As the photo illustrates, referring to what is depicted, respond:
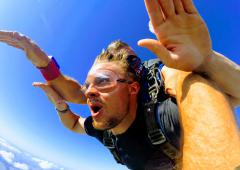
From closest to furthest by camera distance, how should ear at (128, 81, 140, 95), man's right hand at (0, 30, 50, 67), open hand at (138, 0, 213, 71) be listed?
open hand at (138, 0, 213, 71) → ear at (128, 81, 140, 95) → man's right hand at (0, 30, 50, 67)

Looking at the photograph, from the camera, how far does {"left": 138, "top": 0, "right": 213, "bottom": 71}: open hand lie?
1.45 metres

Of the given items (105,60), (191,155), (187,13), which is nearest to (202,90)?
(191,155)

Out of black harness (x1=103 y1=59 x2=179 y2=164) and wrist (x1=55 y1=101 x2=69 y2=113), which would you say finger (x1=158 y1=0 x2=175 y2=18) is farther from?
wrist (x1=55 y1=101 x2=69 y2=113)

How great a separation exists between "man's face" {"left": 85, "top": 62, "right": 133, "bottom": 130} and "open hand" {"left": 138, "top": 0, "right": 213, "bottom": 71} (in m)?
1.04

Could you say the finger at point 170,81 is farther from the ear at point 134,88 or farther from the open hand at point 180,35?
the ear at point 134,88

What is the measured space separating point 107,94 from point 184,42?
1165mm

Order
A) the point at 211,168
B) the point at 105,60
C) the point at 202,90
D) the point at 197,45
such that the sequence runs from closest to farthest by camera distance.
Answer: the point at 211,168
the point at 202,90
the point at 197,45
the point at 105,60

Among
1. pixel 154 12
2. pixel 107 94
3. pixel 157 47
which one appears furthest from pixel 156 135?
pixel 154 12

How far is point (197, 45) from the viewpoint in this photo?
1.47m

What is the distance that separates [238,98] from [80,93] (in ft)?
8.21

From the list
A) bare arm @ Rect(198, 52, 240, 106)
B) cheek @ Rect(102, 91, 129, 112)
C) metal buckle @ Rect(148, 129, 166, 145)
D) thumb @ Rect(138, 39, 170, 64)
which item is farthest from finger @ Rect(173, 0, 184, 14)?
cheek @ Rect(102, 91, 129, 112)

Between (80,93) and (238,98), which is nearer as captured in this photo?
(238,98)

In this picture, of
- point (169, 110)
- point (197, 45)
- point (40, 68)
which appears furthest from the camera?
point (40, 68)

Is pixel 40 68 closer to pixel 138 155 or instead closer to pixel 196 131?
pixel 138 155
